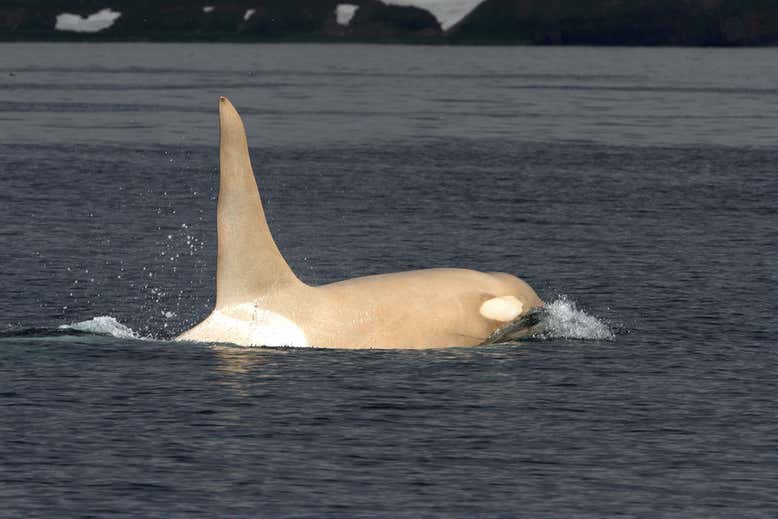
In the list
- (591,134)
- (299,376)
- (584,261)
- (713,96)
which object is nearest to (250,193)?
(299,376)

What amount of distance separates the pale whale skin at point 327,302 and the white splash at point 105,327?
110 inches

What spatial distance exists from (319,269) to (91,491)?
17954mm

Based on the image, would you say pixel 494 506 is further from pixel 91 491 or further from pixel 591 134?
pixel 591 134

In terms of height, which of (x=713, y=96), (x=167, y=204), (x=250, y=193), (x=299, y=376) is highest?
(x=250, y=193)

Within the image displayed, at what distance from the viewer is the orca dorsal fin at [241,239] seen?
26.0 meters

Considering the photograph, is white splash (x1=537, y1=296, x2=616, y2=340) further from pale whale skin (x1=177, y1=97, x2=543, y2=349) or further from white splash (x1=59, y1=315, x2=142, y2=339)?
white splash (x1=59, y1=315, x2=142, y2=339)

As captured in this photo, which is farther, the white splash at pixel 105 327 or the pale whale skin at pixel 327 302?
the white splash at pixel 105 327

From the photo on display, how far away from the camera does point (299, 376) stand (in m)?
25.4

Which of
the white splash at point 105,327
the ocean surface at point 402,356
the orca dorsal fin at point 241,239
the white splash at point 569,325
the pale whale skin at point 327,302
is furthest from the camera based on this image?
the white splash at point 105,327

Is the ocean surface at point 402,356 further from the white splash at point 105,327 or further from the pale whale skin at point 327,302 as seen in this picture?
the pale whale skin at point 327,302

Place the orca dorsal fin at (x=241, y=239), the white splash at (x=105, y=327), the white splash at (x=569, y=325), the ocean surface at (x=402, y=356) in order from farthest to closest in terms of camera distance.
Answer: the white splash at (x=105, y=327), the white splash at (x=569, y=325), the orca dorsal fin at (x=241, y=239), the ocean surface at (x=402, y=356)

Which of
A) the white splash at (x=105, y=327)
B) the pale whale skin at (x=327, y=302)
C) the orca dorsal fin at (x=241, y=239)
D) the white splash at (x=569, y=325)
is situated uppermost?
the orca dorsal fin at (x=241, y=239)

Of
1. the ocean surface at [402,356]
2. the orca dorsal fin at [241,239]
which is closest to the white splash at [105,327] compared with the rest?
the ocean surface at [402,356]

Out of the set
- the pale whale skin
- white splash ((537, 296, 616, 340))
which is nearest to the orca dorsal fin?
the pale whale skin
